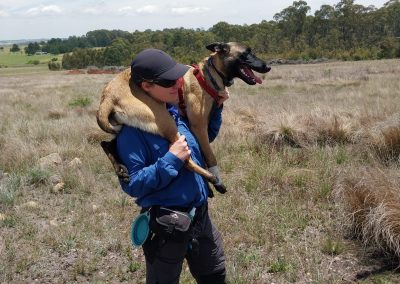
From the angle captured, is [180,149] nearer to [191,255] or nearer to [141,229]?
[141,229]

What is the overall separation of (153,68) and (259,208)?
10.1 ft

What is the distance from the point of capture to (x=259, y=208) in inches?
199

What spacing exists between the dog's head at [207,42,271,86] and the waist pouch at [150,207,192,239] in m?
1.62

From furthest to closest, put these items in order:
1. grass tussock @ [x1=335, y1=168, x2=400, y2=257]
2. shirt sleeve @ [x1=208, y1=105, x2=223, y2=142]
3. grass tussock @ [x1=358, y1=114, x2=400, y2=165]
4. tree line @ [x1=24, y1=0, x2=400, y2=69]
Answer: tree line @ [x1=24, y1=0, x2=400, y2=69] → grass tussock @ [x1=358, y1=114, x2=400, y2=165] → grass tussock @ [x1=335, y1=168, x2=400, y2=257] → shirt sleeve @ [x1=208, y1=105, x2=223, y2=142]

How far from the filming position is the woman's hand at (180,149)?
2.36 meters

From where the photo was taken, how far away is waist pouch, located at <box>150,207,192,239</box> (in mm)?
2463

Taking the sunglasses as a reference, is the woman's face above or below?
below

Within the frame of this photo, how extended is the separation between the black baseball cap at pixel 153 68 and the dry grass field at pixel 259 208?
7.04 ft

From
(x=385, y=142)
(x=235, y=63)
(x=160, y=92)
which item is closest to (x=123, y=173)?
(x=160, y=92)

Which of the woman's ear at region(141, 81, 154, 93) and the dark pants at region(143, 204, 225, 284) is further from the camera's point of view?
the dark pants at region(143, 204, 225, 284)

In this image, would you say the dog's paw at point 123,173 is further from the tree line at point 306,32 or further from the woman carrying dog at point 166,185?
the tree line at point 306,32

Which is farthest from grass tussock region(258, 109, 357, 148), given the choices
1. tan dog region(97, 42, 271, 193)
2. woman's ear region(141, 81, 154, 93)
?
woman's ear region(141, 81, 154, 93)

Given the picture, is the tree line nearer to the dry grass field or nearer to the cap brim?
the dry grass field

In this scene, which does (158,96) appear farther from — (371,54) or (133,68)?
(371,54)
